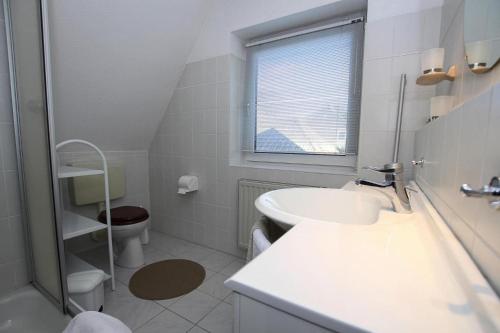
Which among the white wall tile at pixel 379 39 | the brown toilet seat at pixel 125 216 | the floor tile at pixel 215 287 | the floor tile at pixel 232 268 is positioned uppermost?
the white wall tile at pixel 379 39

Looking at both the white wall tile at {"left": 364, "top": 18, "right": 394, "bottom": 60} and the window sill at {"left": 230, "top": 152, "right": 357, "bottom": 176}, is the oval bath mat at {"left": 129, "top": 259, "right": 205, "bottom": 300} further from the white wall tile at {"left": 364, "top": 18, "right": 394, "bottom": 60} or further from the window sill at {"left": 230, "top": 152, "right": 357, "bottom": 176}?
the white wall tile at {"left": 364, "top": 18, "right": 394, "bottom": 60}

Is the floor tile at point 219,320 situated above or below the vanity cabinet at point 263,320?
below

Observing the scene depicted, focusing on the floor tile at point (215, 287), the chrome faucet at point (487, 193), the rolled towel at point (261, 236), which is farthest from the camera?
the floor tile at point (215, 287)

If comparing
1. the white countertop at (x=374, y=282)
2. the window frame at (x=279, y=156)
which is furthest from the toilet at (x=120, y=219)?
the white countertop at (x=374, y=282)

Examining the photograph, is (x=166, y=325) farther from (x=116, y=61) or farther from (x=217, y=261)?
(x=116, y=61)

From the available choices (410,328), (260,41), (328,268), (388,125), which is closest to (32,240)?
(328,268)

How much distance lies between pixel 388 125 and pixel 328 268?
1258 millimetres

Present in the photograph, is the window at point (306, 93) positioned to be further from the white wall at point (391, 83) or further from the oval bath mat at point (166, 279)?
the oval bath mat at point (166, 279)

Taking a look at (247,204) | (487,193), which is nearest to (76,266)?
(247,204)

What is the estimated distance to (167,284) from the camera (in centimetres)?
172

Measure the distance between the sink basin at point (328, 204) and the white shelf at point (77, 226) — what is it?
1.13 m

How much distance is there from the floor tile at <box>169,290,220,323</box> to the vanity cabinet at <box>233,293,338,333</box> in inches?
48.0

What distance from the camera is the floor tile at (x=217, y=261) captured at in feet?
6.37

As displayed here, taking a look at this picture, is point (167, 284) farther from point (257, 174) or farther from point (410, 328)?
point (410, 328)
